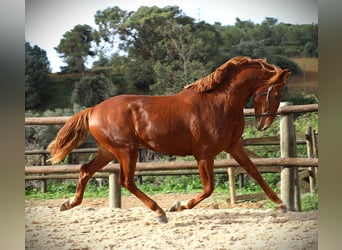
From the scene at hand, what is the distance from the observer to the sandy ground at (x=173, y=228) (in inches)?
153

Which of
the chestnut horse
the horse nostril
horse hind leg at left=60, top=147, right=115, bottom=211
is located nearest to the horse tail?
the chestnut horse

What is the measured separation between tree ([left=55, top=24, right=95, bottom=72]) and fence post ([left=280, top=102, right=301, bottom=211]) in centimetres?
179

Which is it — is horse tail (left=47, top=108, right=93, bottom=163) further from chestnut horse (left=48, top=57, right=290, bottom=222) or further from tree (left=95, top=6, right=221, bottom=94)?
tree (left=95, top=6, right=221, bottom=94)

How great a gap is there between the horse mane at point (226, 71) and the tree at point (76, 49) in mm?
1020

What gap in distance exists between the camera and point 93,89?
404cm

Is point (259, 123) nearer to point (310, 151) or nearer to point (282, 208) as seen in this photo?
point (310, 151)

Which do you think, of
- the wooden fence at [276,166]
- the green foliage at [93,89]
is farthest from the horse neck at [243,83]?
the green foliage at [93,89]

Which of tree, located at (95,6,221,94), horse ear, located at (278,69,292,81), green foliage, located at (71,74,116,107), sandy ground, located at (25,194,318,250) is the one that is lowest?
sandy ground, located at (25,194,318,250)

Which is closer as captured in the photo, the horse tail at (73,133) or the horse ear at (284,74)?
the horse ear at (284,74)

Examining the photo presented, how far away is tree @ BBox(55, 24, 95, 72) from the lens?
4.05 meters

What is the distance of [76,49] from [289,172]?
2.17m

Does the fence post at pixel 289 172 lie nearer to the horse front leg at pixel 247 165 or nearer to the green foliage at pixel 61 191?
the horse front leg at pixel 247 165

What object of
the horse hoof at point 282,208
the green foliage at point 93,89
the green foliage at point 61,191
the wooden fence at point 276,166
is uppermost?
the green foliage at point 93,89

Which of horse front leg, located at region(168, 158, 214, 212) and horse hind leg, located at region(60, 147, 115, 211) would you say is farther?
horse hind leg, located at region(60, 147, 115, 211)
